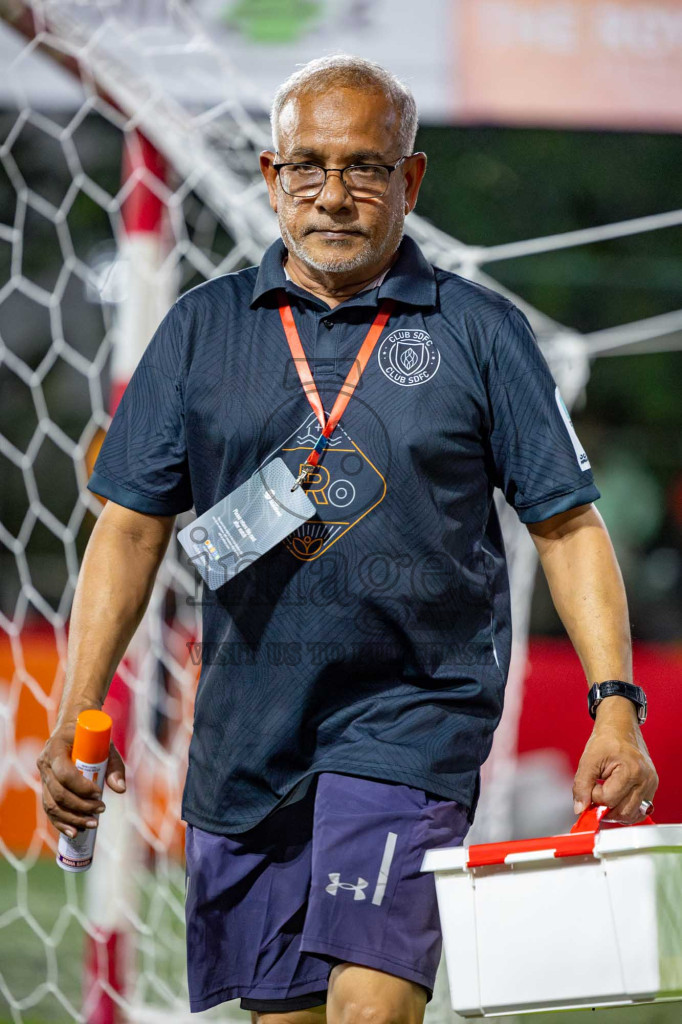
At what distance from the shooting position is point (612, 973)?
1695mm

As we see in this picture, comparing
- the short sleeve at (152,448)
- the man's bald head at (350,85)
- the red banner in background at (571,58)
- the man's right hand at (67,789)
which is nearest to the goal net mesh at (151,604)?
the short sleeve at (152,448)

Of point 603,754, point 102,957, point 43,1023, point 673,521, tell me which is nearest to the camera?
point 603,754

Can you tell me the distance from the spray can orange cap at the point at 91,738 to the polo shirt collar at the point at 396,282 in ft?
2.55

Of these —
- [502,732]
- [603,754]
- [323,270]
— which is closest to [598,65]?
[502,732]

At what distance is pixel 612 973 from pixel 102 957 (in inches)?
81.8

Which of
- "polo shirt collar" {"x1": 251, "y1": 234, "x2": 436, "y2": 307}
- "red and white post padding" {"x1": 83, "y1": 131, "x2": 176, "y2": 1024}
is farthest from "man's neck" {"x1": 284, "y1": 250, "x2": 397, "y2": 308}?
"red and white post padding" {"x1": 83, "y1": 131, "x2": 176, "y2": 1024}

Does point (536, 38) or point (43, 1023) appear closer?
point (43, 1023)

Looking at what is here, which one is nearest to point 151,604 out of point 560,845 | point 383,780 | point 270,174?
point 270,174

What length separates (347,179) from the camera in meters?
2.13

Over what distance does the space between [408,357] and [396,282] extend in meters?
0.15

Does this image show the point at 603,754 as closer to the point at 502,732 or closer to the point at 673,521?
the point at 502,732

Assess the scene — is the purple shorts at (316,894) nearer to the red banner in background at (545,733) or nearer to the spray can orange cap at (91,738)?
the spray can orange cap at (91,738)

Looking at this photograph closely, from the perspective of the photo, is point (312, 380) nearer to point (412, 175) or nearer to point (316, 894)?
point (412, 175)

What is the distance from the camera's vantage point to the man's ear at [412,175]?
2250mm
